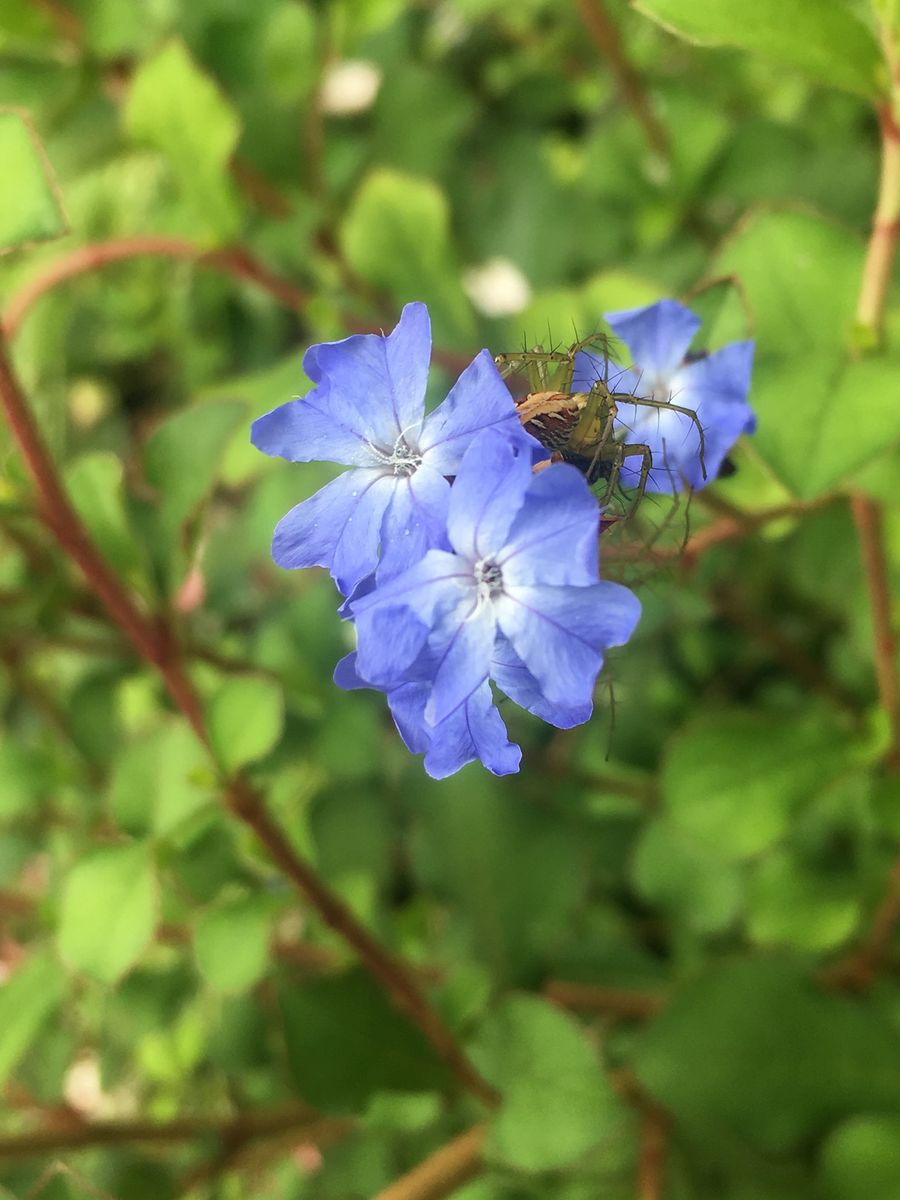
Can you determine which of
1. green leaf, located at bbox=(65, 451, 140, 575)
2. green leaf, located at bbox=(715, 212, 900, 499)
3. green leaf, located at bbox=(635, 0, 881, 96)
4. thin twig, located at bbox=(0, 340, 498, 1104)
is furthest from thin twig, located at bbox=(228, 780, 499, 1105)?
green leaf, located at bbox=(635, 0, 881, 96)

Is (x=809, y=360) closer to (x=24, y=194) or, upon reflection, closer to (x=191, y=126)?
(x=24, y=194)

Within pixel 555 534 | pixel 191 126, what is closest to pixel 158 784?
pixel 555 534

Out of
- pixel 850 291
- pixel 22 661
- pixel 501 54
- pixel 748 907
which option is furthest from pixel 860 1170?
pixel 501 54

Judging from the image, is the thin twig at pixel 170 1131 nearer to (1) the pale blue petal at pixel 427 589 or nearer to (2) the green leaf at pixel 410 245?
(1) the pale blue petal at pixel 427 589

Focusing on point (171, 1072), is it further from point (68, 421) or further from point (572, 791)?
point (68, 421)

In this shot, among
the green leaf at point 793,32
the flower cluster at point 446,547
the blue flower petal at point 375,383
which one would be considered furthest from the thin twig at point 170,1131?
the green leaf at point 793,32

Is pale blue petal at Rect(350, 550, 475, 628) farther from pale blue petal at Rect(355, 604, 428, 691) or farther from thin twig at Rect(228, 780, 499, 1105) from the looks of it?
thin twig at Rect(228, 780, 499, 1105)
